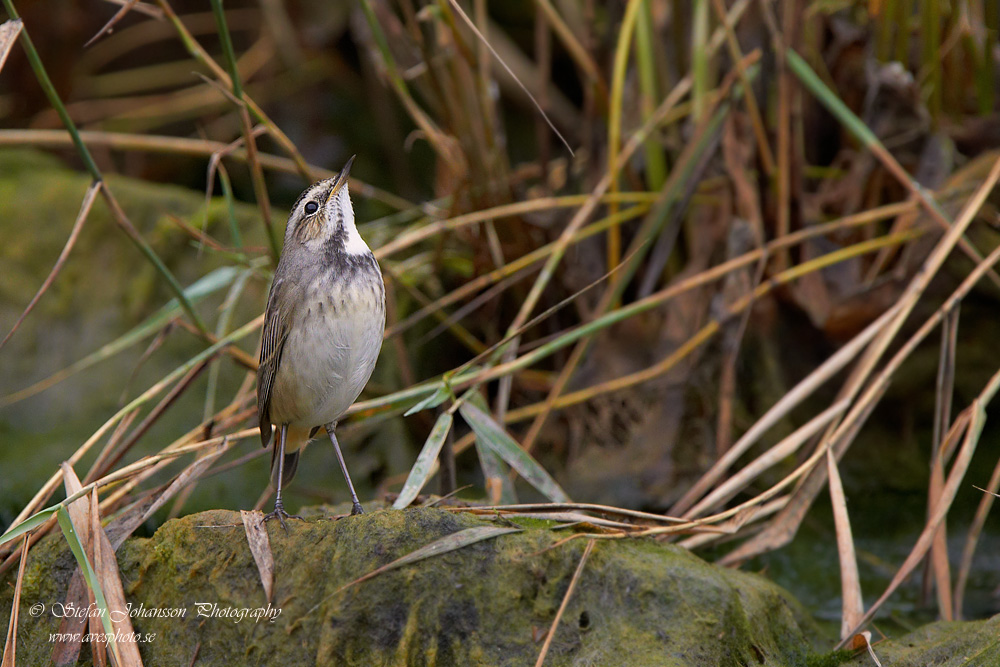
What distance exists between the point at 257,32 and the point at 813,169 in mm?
5399

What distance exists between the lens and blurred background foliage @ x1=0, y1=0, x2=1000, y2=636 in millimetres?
4676

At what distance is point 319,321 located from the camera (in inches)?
127

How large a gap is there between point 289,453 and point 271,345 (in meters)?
0.64

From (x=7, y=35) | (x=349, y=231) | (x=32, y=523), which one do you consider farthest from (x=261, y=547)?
(x=7, y=35)

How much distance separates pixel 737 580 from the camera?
3.00m

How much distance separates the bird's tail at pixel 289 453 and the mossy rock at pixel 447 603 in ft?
2.56

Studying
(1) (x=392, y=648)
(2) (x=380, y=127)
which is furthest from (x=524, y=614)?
(2) (x=380, y=127)

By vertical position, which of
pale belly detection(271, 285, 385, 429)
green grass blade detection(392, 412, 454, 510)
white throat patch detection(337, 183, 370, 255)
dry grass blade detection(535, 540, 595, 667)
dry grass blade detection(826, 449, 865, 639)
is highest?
white throat patch detection(337, 183, 370, 255)

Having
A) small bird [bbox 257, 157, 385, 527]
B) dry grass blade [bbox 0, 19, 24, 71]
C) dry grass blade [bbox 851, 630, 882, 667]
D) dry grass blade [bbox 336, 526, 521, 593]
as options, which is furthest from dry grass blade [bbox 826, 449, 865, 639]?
dry grass blade [bbox 0, 19, 24, 71]

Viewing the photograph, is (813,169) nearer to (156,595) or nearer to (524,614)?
(524,614)

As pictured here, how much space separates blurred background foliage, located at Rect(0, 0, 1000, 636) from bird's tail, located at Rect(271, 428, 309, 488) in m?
0.35

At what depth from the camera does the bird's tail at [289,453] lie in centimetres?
371

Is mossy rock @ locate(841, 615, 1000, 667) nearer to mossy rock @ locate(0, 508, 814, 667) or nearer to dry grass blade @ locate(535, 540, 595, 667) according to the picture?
mossy rock @ locate(0, 508, 814, 667)

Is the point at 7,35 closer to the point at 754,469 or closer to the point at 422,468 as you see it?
the point at 422,468
